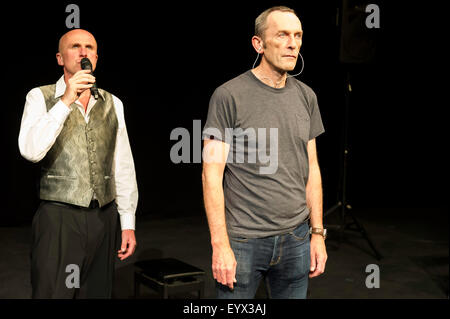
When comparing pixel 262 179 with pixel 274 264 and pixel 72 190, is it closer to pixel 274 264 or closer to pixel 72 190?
pixel 274 264

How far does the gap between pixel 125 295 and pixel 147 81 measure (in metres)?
2.19

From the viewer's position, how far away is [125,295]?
3135mm

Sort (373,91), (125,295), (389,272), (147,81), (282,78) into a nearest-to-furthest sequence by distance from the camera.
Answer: (282,78), (125,295), (389,272), (147,81), (373,91)

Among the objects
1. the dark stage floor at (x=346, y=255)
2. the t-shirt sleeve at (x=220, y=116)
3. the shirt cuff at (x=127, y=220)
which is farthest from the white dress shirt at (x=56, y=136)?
the dark stage floor at (x=346, y=255)

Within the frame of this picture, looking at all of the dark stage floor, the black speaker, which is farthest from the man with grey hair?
Result: the black speaker

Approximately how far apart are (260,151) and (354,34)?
245cm

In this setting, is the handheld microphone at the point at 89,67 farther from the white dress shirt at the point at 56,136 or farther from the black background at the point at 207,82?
the black background at the point at 207,82

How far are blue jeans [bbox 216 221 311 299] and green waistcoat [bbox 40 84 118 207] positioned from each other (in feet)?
1.75

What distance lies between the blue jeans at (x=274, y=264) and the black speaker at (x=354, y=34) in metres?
2.29

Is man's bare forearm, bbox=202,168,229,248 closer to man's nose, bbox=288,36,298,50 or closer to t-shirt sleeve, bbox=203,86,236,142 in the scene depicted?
t-shirt sleeve, bbox=203,86,236,142

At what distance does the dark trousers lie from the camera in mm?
1711

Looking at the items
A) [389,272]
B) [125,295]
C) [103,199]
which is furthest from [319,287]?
[103,199]

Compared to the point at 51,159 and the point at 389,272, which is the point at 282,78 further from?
the point at 389,272

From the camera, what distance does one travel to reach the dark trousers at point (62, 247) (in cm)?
171
